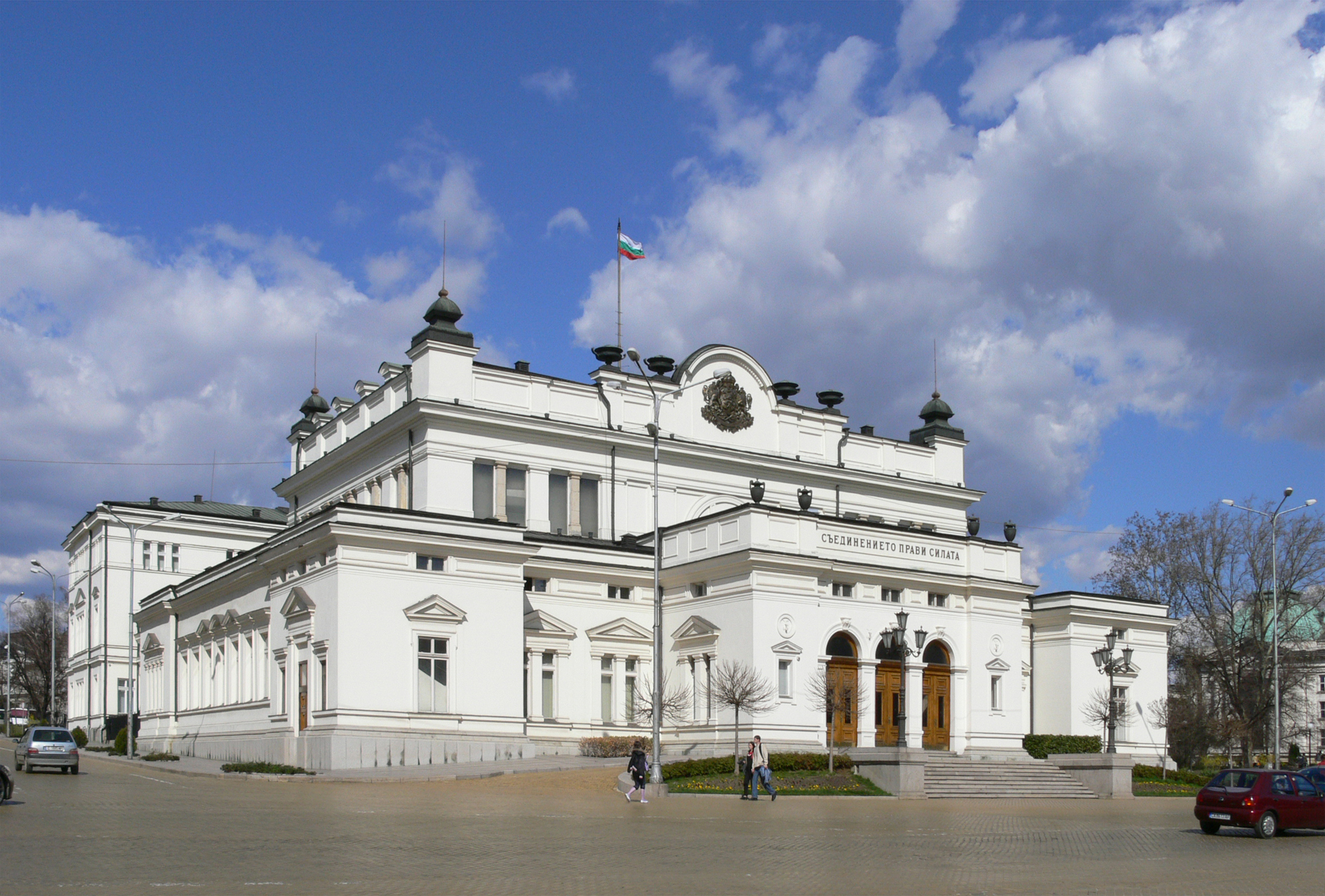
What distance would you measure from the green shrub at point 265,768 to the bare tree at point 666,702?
40.0 ft

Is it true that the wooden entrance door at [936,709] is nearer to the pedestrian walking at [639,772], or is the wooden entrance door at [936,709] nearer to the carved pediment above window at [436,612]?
the carved pediment above window at [436,612]

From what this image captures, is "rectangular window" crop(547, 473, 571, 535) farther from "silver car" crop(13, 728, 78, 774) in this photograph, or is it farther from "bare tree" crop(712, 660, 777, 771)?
"silver car" crop(13, 728, 78, 774)

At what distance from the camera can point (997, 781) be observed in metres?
40.9

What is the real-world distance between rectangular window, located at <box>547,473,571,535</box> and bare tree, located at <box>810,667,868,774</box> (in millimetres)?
12676

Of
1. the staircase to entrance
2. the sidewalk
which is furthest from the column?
the staircase to entrance

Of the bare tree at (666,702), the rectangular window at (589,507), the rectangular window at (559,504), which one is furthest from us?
the rectangular window at (589,507)

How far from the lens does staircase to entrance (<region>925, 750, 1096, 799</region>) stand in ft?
129

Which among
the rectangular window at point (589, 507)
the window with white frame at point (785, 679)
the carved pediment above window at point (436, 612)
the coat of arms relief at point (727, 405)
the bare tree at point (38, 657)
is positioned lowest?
the bare tree at point (38, 657)

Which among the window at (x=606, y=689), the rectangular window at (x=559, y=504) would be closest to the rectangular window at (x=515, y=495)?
the rectangular window at (x=559, y=504)

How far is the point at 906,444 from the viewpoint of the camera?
63812 mm

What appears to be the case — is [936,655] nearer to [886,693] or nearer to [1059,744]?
[886,693]

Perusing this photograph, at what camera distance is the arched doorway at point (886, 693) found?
47.2 metres

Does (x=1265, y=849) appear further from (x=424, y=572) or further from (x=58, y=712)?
(x=58, y=712)

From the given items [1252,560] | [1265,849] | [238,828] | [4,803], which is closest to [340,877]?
[238,828]
